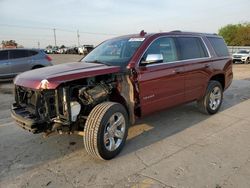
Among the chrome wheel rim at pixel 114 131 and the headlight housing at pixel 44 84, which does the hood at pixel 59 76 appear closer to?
the headlight housing at pixel 44 84

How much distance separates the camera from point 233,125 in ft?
19.2

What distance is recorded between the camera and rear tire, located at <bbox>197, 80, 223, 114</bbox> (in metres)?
6.46

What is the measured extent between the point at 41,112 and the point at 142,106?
1.70 metres

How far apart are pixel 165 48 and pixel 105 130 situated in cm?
213

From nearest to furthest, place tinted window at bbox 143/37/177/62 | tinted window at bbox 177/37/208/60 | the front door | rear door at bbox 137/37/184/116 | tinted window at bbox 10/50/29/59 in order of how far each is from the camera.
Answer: rear door at bbox 137/37/184/116 → tinted window at bbox 143/37/177/62 → tinted window at bbox 177/37/208/60 → the front door → tinted window at bbox 10/50/29/59

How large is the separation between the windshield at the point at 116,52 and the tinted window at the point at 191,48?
1.05 meters

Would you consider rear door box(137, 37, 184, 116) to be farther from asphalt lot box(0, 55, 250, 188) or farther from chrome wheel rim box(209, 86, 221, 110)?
chrome wheel rim box(209, 86, 221, 110)

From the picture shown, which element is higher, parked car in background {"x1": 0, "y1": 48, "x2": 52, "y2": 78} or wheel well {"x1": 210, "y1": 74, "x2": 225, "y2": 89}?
parked car in background {"x1": 0, "y1": 48, "x2": 52, "y2": 78}

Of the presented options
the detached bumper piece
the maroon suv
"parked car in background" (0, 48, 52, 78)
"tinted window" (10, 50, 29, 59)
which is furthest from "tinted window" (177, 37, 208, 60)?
"tinted window" (10, 50, 29, 59)

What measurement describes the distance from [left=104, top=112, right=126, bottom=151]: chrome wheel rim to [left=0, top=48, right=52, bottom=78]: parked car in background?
390 inches

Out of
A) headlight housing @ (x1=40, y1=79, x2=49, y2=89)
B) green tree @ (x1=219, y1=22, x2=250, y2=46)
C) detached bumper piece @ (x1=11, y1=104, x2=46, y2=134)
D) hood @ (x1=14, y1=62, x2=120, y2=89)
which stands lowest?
detached bumper piece @ (x1=11, y1=104, x2=46, y2=134)

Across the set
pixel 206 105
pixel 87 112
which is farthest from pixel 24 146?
pixel 206 105

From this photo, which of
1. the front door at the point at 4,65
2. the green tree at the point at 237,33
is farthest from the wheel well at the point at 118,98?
the green tree at the point at 237,33

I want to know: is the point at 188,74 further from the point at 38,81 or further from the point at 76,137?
the point at 38,81
